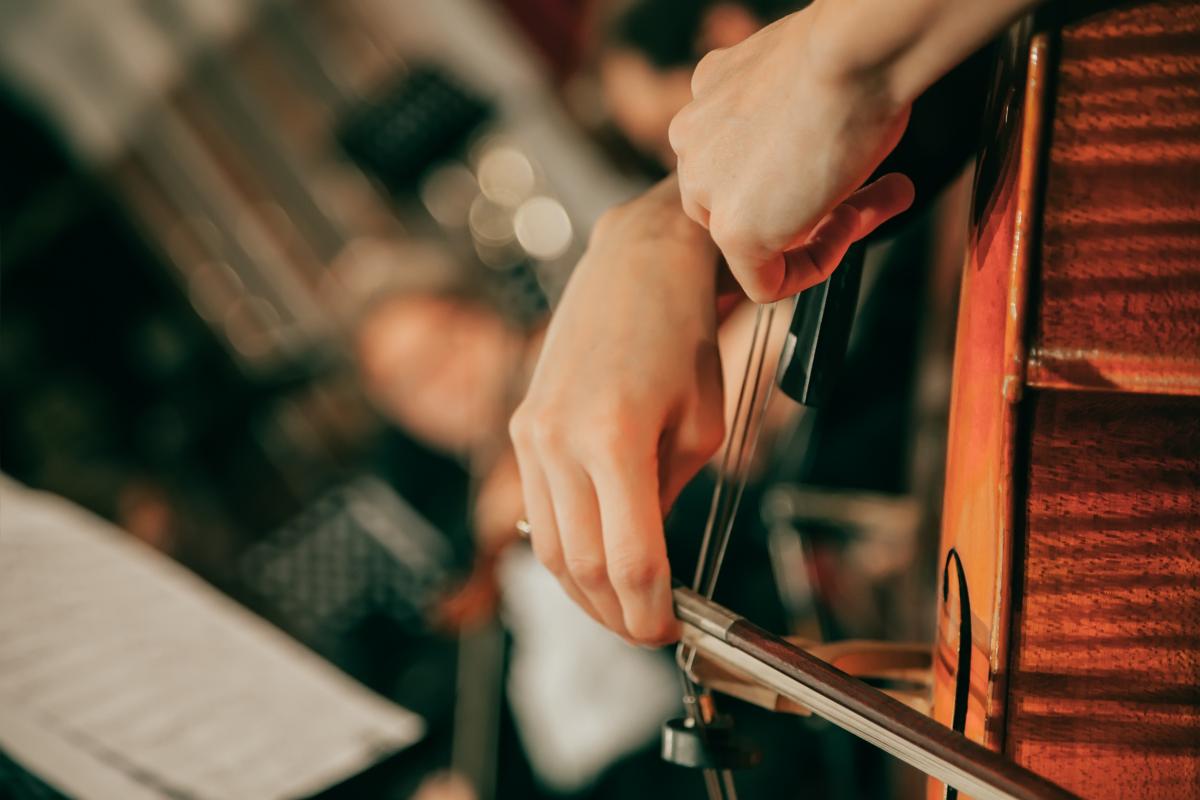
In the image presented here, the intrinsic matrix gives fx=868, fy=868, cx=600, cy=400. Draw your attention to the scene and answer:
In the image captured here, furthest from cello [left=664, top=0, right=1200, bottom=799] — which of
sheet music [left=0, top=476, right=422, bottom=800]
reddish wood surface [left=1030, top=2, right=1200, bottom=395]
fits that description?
sheet music [left=0, top=476, right=422, bottom=800]

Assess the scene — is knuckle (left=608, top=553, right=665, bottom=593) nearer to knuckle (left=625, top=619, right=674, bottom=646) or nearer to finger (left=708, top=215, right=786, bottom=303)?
knuckle (left=625, top=619, right=674, bottom=646)

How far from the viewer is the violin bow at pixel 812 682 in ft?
1.15

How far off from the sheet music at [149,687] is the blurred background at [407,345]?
4 cm

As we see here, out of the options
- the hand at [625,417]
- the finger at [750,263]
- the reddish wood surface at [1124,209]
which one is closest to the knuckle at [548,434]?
the hand at [625,417]

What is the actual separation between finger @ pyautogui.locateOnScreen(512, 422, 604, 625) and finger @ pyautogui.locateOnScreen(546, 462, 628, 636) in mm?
14

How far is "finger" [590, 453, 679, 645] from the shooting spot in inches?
16.2

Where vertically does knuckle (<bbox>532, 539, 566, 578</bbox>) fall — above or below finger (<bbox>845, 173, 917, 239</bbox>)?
below

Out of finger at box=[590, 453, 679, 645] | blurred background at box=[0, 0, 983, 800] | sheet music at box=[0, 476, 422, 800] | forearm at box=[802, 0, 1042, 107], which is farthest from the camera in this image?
blurred background at box=[0, 0, 983, 800]

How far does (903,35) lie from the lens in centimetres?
30

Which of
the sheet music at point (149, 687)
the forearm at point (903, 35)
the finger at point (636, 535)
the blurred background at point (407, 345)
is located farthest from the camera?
the blurred background at point (407, 345)

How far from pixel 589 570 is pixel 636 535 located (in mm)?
36

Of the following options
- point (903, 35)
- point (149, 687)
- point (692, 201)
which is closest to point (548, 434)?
point (692, 201)

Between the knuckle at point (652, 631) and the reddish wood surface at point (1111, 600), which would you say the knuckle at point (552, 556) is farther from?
the reddish wood surface at point (1111, 600)

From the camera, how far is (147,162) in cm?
285
